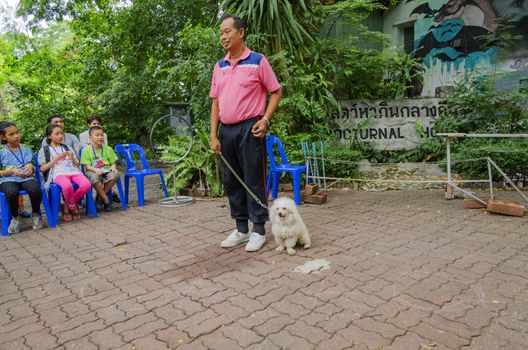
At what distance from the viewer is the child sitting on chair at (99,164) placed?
542cm

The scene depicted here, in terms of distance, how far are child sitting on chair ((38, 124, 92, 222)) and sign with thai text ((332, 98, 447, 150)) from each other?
465 cm

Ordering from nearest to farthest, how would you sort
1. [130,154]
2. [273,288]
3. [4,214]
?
[273,288] → [4,214] → [130,154]

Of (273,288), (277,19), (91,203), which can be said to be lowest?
(273,288)

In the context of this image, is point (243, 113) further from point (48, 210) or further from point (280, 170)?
point (48, 210)

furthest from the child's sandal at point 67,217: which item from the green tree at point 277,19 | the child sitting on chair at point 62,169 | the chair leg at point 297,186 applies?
the green tree at point 277,19

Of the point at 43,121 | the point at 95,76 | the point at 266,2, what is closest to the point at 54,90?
the point at 95,76

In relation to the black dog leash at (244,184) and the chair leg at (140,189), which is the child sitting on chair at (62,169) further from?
the black dog leash at (244,184)

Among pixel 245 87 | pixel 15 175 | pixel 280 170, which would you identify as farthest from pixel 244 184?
pixel 15 175

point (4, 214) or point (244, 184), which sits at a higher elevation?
point (244, 184)

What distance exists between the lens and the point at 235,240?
379 cm

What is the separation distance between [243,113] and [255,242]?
1215mm

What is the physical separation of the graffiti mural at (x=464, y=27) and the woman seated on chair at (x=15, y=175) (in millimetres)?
9516

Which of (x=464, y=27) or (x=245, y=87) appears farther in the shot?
(x=464, y=27)

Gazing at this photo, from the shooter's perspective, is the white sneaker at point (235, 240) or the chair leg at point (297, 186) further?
the chair leg at point (297, 186)
